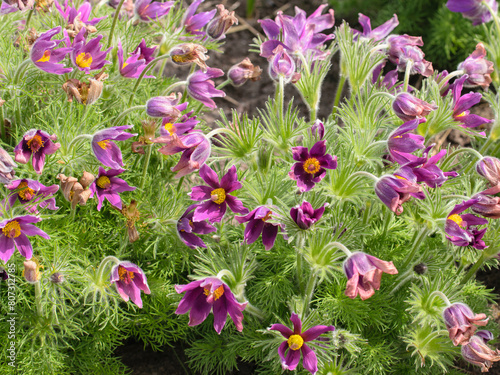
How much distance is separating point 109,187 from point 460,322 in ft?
4.03

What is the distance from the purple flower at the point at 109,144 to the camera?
5.46 ft

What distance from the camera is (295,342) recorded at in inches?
62.9

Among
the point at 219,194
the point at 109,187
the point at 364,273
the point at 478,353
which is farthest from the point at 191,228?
the point at 478,353

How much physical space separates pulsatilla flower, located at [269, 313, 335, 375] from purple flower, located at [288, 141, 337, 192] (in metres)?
0.41

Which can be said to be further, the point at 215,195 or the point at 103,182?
the point at 103,182

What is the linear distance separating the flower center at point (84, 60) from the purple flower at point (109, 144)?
0.97 ft

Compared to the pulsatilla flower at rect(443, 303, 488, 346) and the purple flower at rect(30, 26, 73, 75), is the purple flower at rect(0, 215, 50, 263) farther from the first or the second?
the pulsatilla flower at rect(443, 303, 488, 346)

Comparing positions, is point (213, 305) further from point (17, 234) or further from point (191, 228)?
point (17, 234)

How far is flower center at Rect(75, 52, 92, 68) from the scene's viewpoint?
5.97 ft

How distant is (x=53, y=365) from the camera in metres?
1.90

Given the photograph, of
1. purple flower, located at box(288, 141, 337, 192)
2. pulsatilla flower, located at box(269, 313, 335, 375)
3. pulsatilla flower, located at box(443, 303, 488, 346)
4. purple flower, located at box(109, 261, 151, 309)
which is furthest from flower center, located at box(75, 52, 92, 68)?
pulsatilla flower, located at box(443, 303, 488, 346)

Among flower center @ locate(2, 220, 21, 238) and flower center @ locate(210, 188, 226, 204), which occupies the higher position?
flower center @ locate(2, 220, 21, 238)

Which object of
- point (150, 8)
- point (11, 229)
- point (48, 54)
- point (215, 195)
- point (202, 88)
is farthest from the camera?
point (150, 8)

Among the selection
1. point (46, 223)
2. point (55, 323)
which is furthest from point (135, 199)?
point (55, 323)
